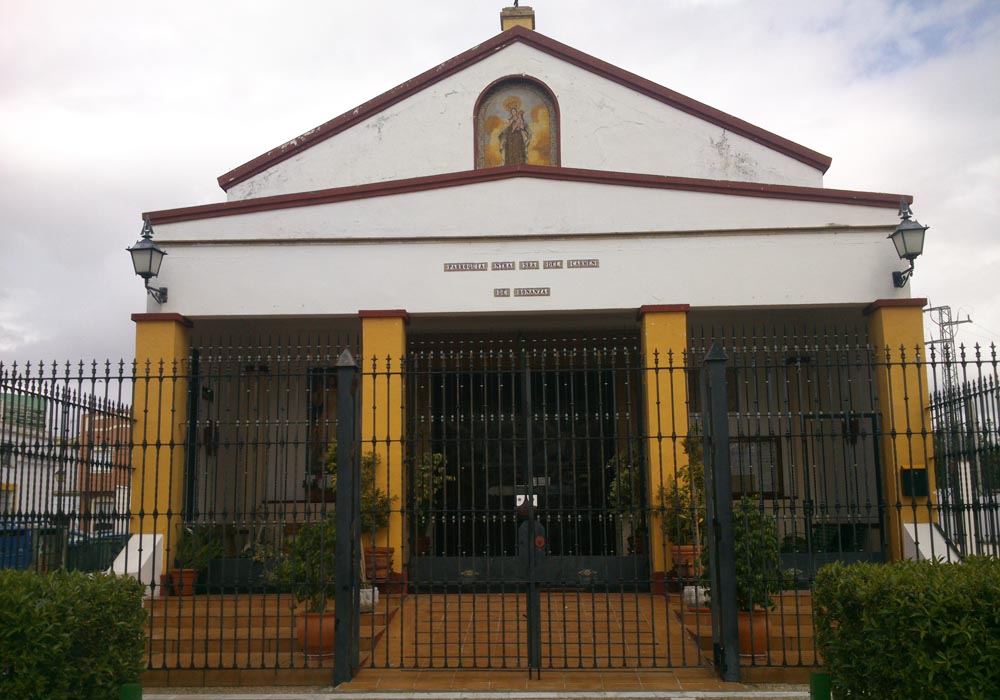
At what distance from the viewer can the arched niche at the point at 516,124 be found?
15.4m

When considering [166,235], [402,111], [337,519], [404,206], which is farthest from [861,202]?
[166,235]

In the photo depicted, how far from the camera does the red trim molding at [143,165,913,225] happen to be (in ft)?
41.0

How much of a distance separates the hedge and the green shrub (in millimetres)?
4710

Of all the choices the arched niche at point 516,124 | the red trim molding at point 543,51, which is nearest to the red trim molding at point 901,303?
the red trim molding at point 543,51

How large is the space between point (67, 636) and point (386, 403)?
6188 mm

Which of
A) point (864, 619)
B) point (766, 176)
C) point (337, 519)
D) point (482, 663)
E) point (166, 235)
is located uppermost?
point (766, 176)

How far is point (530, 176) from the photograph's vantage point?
12789mm

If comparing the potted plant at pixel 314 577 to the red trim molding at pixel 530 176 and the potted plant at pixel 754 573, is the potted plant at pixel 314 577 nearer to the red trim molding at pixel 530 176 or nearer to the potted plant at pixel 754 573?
the potted plant at pixel 754 573

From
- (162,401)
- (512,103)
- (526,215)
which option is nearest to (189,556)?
(162,401)

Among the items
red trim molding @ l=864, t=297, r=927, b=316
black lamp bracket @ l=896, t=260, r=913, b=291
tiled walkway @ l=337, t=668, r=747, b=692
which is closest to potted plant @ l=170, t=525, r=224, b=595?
tiled walkway @ l=337, t=668, r=747, b=692

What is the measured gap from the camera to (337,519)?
772 centimetres

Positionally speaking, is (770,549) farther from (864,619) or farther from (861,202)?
(861,202)

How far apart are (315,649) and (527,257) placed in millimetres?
6129

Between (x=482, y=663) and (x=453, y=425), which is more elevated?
(x=453, y=425)
